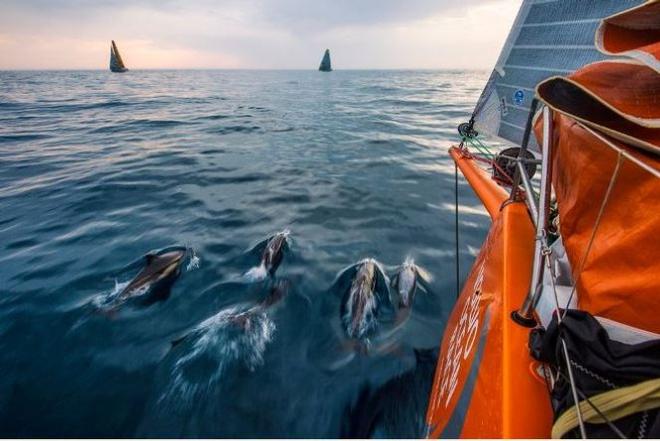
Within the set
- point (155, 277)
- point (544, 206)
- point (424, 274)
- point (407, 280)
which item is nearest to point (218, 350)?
point (155, 277)

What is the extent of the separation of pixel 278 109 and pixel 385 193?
19083 millimetres

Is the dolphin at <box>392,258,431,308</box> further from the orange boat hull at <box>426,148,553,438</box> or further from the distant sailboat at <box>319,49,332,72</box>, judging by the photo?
the distant sailboat at <box>319,49,332,72</box>

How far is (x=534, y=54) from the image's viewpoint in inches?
191

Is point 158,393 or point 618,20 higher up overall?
point 618,20

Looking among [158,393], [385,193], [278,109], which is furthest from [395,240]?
[278,109]

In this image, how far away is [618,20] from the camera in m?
1.76

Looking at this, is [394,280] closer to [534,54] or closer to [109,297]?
[534,54]

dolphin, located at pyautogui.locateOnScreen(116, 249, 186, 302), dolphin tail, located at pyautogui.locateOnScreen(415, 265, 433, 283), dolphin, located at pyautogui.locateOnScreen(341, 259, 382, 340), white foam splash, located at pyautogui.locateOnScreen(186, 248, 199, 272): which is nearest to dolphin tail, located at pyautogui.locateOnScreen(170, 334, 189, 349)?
dolphin, located at pyautogui.locateOnScreen(116, 249, 186, 302)

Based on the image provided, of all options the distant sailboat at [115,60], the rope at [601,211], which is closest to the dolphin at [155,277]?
the rope at [601,211]

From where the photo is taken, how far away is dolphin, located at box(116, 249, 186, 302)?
16.8ft

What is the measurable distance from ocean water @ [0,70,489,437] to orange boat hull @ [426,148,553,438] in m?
1.30

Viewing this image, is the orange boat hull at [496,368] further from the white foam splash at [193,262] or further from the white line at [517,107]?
the white foam splash at [193,262]

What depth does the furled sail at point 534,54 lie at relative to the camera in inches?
157

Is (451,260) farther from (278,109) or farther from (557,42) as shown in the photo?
(278,109)
